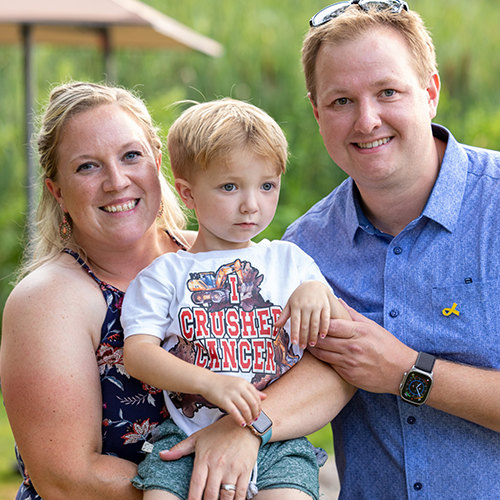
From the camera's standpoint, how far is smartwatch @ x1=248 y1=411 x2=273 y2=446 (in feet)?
6.43

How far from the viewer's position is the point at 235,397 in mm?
1786

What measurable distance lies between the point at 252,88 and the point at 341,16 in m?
5.31

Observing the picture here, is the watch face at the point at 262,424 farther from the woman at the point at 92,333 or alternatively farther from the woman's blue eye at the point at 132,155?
the woman's blue eye at the point at 132,155

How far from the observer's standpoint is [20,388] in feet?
6.86

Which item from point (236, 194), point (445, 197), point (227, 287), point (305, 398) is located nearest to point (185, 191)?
point (236, 194)

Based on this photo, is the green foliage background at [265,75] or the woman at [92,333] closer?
the woman at [92,333]

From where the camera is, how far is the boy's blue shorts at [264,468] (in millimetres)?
1924

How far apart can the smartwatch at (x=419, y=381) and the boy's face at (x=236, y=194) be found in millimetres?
698

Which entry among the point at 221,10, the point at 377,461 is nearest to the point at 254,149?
the point at 377,461

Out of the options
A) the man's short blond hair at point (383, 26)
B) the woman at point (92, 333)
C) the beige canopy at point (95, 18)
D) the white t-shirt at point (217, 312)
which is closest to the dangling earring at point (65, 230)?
the woman at point (92, 333)

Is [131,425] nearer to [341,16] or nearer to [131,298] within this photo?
[131,298]

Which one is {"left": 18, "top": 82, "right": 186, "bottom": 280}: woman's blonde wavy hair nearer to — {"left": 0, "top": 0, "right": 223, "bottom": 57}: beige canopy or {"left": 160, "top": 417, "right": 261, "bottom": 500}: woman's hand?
{"left": 160, "top": 417, "right": 261, "bottom": 500}: woman's hand

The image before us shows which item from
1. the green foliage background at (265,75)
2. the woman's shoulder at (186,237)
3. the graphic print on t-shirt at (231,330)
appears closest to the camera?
the graphic print on t-shirt at (231,330)

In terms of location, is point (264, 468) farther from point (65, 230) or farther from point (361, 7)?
point (361, 7)
